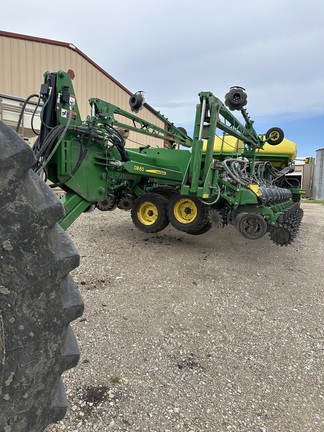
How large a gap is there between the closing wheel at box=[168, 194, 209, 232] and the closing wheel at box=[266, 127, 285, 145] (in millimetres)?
2941

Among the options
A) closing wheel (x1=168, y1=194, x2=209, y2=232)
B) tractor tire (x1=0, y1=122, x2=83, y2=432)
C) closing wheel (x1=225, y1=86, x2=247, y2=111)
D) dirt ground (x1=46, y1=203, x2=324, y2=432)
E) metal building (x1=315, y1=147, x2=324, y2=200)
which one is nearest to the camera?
tractor tire (x1=0, y1=122, x2=83, y2=432)

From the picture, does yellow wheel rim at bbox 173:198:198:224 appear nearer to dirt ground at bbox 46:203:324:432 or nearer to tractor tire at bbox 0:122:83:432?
dirt ground at bbox 46:203:324:432

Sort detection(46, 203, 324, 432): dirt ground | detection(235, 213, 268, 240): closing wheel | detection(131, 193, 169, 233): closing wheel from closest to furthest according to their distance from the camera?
detection(46, 203, 324, 432): dirt ground, detection(235, 213, 268, 240): closing wheel, detection(131, 193, 169, 233): closing wheel

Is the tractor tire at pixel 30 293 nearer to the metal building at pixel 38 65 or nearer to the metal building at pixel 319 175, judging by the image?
the metal building at pixel 38 65

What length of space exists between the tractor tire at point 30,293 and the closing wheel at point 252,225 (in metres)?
3.50

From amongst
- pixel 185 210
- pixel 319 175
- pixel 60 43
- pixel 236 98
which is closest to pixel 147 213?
pixel 185 210

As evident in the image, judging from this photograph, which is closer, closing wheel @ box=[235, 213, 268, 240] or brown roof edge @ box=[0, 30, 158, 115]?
closing wheel @ box=[235, 213, 268, 240]

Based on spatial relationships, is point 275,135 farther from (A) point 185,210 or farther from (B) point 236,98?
(A) point 185,210

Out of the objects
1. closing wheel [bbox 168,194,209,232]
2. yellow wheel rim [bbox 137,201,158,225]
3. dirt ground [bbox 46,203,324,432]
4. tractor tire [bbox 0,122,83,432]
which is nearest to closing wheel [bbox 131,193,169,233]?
yellow wheel rim [bbox 137,201,158,225]

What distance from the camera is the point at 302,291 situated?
3.46 meters

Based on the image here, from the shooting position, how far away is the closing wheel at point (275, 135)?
6589 mm

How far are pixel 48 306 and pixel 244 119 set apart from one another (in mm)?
5460

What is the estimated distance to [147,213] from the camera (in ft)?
16.9

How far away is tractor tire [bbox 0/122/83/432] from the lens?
0.89 m
